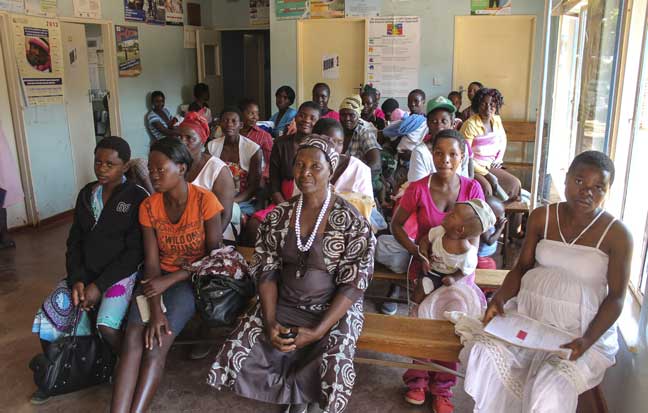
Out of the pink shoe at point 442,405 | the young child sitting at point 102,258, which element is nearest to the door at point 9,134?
the young child sitting at point 102,258

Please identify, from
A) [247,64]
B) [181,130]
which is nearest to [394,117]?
[181,130]

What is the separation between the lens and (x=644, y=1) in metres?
2.69

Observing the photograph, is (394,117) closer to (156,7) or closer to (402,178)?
(402,178)

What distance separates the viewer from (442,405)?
2518 millimetres

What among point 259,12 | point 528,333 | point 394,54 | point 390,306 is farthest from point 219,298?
point 259,12

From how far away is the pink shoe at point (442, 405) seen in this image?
2506mm

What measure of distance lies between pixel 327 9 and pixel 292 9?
1.59 ft

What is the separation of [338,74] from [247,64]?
3.47 metres

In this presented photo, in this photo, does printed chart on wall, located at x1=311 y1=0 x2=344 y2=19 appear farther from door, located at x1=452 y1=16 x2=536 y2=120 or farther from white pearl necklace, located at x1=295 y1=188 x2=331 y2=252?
white pearl necklace, located at x1=295 y1=188 x2=331 y2=252

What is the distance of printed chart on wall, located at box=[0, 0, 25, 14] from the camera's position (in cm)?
518

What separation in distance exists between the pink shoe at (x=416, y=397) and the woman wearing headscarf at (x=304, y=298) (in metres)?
0.51

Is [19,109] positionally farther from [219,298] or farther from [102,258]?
[219,298]

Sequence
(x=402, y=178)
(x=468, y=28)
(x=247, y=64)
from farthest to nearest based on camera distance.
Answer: (x=247, y=64) → (x=468, y=28) → (x=402, y=178)

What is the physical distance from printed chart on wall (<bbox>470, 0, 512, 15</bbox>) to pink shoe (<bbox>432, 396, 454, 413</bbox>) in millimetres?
5904
